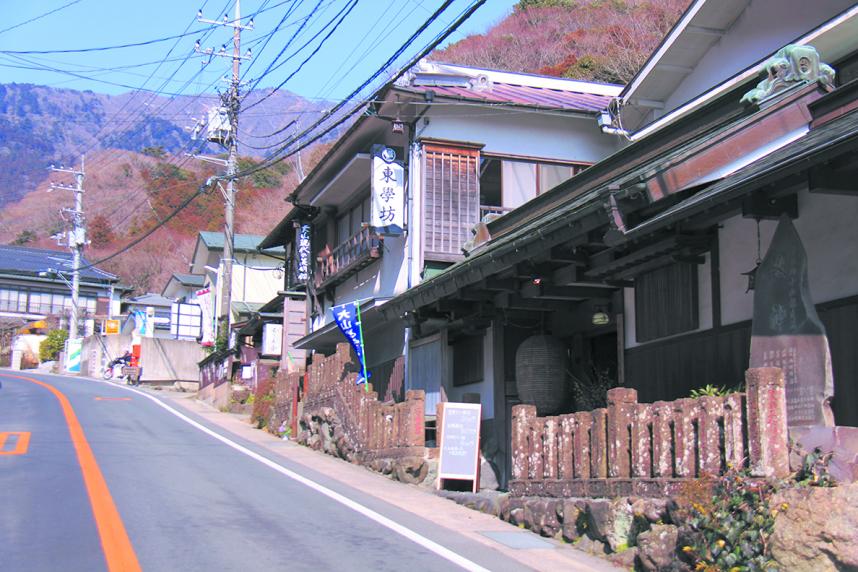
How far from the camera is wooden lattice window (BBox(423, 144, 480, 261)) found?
69.3 feet

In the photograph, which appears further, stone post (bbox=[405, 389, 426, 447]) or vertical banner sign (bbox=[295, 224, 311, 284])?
vertical banner sign (bbox=[295, 224, 311, 284])

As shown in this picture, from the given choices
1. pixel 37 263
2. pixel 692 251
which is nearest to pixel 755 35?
pixel 692 251

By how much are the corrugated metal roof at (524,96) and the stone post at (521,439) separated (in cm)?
930

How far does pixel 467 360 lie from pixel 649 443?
9069 mm

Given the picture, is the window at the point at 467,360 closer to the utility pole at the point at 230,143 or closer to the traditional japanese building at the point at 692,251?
the traditional japanese building at the point at 692,251

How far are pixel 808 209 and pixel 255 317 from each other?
27.5 metres

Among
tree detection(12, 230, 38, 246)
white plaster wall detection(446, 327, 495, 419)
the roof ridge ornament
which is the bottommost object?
white plaster wall detection(446, 327, 495, 419)

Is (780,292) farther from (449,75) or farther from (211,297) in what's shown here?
(211,297)

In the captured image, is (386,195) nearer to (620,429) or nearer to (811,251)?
(620,429)

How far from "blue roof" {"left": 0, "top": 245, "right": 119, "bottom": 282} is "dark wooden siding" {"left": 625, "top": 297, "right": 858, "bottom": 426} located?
70480 millimetres

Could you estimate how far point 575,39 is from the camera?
50.6m

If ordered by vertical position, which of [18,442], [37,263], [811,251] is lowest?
[18,442]

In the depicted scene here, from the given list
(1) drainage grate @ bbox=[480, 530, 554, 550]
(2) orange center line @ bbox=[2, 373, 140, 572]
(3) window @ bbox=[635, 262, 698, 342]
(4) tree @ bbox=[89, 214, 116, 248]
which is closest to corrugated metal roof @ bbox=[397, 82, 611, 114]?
(3) window @ bbox=[635, 262, 698, 342]

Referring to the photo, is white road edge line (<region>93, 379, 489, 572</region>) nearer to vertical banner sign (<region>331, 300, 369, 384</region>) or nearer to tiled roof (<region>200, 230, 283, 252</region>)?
vertical banner sign (<region>331, 300, 369, 384</region>)
